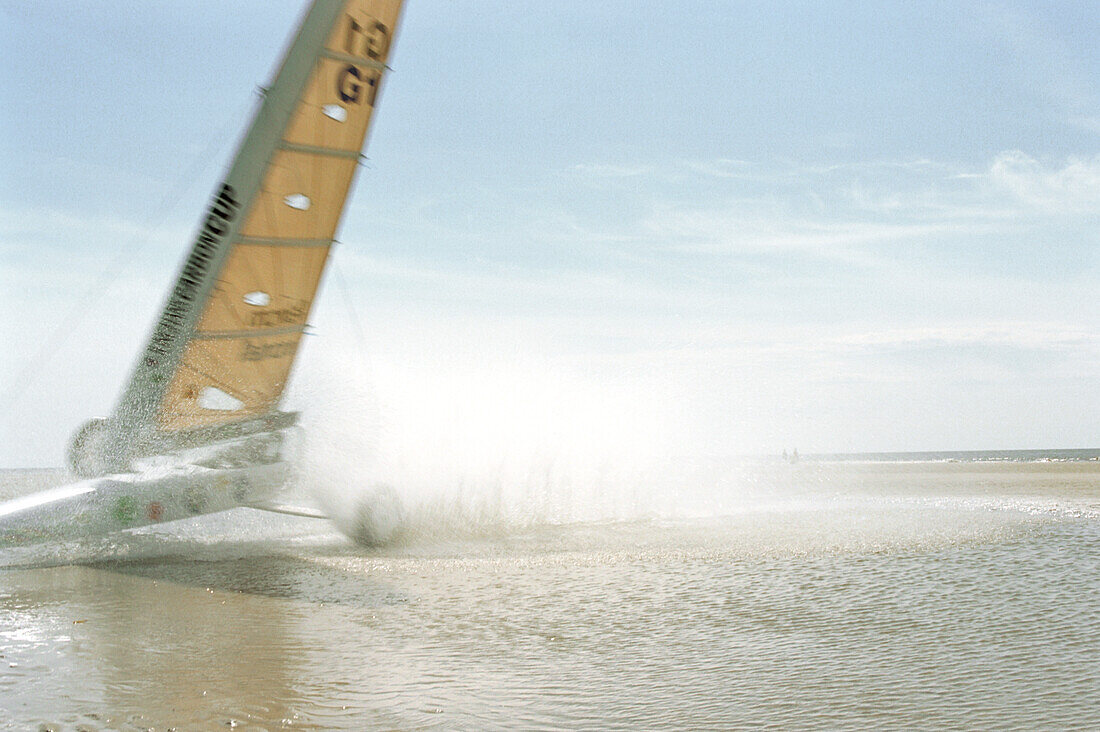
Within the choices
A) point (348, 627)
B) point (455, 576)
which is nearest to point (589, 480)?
point (455, 576)

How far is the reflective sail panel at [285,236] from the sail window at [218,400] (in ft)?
0.05

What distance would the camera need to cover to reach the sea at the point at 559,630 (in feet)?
14.8

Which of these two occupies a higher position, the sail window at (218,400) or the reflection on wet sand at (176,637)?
the sail window at (218,400)

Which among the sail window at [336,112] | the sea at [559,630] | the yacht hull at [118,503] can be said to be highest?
the sail window at [336,112]

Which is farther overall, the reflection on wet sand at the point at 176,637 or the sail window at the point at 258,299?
the sail window at the point at 258,299

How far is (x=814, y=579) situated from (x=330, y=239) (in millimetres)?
8374

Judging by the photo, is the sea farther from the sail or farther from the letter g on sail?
the letter g on sail

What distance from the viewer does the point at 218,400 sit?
12758 millimetres

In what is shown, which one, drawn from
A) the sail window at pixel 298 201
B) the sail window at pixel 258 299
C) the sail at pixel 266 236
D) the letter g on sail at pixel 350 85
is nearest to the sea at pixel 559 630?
the sail at pixel 266 236

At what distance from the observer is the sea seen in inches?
177

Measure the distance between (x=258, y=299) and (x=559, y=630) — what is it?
311 inches

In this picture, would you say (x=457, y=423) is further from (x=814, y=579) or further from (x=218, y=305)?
(x=814, y=579)

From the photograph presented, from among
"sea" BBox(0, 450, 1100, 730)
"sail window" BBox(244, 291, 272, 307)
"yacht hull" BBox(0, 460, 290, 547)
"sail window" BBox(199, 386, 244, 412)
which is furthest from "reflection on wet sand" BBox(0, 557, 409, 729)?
"sail window" BBox(244, 291, 272, 307)

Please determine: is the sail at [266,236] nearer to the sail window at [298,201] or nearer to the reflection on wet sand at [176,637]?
the sail window at [298,201]
